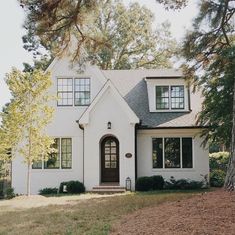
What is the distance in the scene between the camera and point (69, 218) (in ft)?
35.1

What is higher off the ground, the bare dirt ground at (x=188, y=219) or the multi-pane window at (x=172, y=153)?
the multi-pane window at (x=172, y=153)

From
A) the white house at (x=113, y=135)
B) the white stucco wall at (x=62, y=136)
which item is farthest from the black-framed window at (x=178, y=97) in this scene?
the white stucco wall at (x=62, y=136)

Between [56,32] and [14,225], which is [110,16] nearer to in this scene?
[56,32]

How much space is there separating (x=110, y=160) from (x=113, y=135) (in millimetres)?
1657

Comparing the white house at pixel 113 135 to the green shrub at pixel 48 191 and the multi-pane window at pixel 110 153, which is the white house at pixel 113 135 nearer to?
the multi-pane window at pixel 110 153

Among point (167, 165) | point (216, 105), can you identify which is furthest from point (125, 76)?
point (216, 105)

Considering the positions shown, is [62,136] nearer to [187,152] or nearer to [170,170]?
[170,170]

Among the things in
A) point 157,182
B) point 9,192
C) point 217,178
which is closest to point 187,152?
point 217,178

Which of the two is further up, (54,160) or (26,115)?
(26,115)

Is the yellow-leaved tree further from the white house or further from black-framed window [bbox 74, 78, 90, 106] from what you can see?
black-framed window [bbox 74, 78, 90, 106]

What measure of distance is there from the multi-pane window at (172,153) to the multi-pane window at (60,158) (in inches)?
172

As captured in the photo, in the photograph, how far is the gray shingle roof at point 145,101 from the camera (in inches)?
830

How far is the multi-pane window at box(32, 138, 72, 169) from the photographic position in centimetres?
2130

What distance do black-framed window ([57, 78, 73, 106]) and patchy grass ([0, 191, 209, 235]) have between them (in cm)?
892
